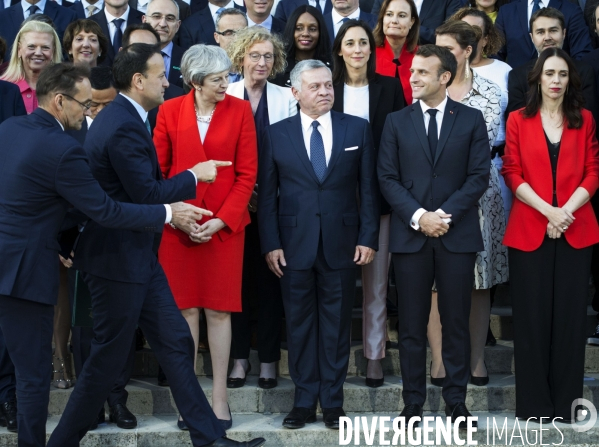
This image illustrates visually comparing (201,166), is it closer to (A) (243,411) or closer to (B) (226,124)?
(B) (226,124)

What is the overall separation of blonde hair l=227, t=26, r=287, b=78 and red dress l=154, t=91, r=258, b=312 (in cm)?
59

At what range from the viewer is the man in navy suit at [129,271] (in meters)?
4.90

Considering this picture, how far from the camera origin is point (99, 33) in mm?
7168

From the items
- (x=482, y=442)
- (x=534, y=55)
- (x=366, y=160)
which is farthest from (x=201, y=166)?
(x=534, y=55)

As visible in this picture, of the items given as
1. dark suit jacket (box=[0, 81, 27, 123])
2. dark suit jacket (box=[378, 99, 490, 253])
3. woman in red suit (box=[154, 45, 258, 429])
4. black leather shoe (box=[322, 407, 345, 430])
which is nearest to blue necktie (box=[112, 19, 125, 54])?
dark suit jacket (box=[0, 81, 27, 123])

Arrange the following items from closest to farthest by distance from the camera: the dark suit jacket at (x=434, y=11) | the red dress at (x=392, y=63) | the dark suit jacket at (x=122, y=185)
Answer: the dark suit jacket at (x=122, y=185)
the red dress at (x=392, y=63)
the dark suit jacket at (x=434, y=11)

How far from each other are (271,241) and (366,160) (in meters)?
0.78

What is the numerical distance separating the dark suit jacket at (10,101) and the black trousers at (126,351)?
1.67m

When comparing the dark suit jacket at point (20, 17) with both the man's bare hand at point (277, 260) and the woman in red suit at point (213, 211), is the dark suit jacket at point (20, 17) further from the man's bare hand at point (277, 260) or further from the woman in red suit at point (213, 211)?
the man's bare hand at point (277, 260)

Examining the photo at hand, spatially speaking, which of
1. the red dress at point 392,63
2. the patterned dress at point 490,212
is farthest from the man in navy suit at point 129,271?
the red dress at point 392,63

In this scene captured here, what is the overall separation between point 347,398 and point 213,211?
152cm

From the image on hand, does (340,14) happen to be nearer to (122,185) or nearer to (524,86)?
(524,86)

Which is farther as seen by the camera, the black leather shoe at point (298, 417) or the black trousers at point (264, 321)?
the black trousers at point (264, 321)

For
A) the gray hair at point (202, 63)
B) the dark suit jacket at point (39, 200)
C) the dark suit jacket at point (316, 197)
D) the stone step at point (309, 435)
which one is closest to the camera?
the dark suit jacket at point (39, 200)
